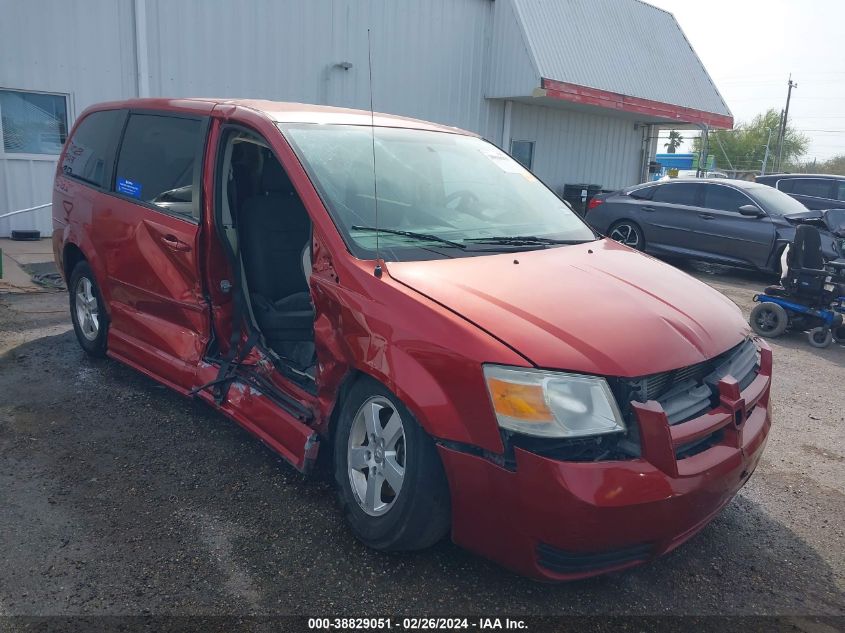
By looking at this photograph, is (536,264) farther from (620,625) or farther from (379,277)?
(620,625)

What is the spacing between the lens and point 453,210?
138 inches

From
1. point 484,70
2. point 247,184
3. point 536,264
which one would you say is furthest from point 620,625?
point 484,70

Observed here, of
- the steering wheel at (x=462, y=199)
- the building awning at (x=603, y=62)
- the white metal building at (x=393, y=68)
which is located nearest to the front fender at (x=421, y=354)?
the steering wheel at (x=462, y=199)

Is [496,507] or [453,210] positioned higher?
[453,210]

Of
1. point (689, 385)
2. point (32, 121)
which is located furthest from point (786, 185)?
point (32, 121)

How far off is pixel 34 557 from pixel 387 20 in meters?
12.5

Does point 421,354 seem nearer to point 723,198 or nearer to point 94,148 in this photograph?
point 94,148

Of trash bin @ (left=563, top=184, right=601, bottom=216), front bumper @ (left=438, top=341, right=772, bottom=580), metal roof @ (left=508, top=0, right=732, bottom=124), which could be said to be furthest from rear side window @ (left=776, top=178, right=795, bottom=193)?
front bumper @ (left=438, top=341, right=772, bottom=580)

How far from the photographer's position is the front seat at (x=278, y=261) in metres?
3.86

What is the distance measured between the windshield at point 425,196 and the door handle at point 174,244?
92 cm

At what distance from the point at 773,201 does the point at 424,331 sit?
Result: 375 inches

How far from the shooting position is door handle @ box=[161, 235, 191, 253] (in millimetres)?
3793

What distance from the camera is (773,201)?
10273 millimetres

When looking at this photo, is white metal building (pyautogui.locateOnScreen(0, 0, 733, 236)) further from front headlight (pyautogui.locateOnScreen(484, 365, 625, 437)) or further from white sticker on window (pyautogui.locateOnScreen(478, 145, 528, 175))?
front headlight (pyautogui.locateOnScreen(484, 365, 625, 437))
